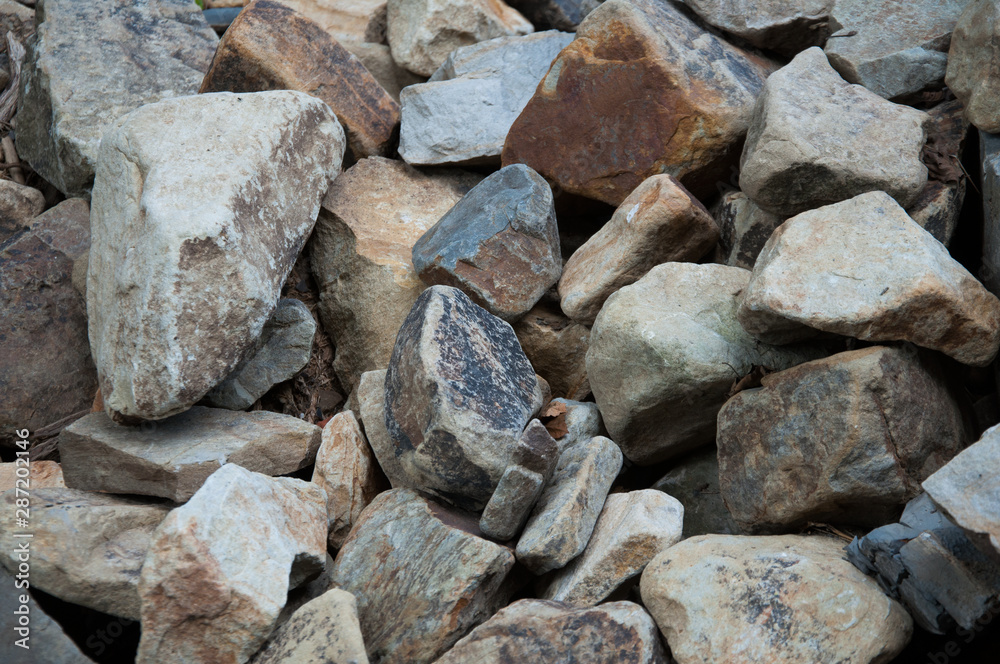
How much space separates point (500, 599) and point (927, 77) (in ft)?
7.82

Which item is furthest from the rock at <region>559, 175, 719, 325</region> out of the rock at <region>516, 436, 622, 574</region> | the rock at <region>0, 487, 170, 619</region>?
the rock at <region>0, 487, 170, 619</region>

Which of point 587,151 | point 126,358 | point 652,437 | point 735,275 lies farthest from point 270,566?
point 587,151

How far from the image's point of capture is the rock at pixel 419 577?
2.03 m

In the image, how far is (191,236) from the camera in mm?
2383

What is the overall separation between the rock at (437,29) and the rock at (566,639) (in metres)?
3.07

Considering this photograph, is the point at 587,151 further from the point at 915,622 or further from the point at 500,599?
the point at 915,622

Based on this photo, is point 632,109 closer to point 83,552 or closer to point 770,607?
point 770,607

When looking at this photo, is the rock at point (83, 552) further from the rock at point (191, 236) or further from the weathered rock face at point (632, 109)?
the weathered rock face at point (632, 109)

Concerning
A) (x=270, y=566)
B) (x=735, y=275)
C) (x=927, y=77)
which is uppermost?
(x=927, y=77)

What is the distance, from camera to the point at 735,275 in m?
2.56

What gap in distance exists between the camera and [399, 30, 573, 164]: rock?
136 inches

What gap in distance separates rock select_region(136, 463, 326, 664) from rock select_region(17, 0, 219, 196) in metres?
2.06

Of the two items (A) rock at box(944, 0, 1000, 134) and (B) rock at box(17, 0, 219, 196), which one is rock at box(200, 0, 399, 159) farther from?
(A) rock at box(944, 0, 1000, 134)

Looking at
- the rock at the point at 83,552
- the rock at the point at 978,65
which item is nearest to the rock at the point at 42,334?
the rock at the point at 83,552
